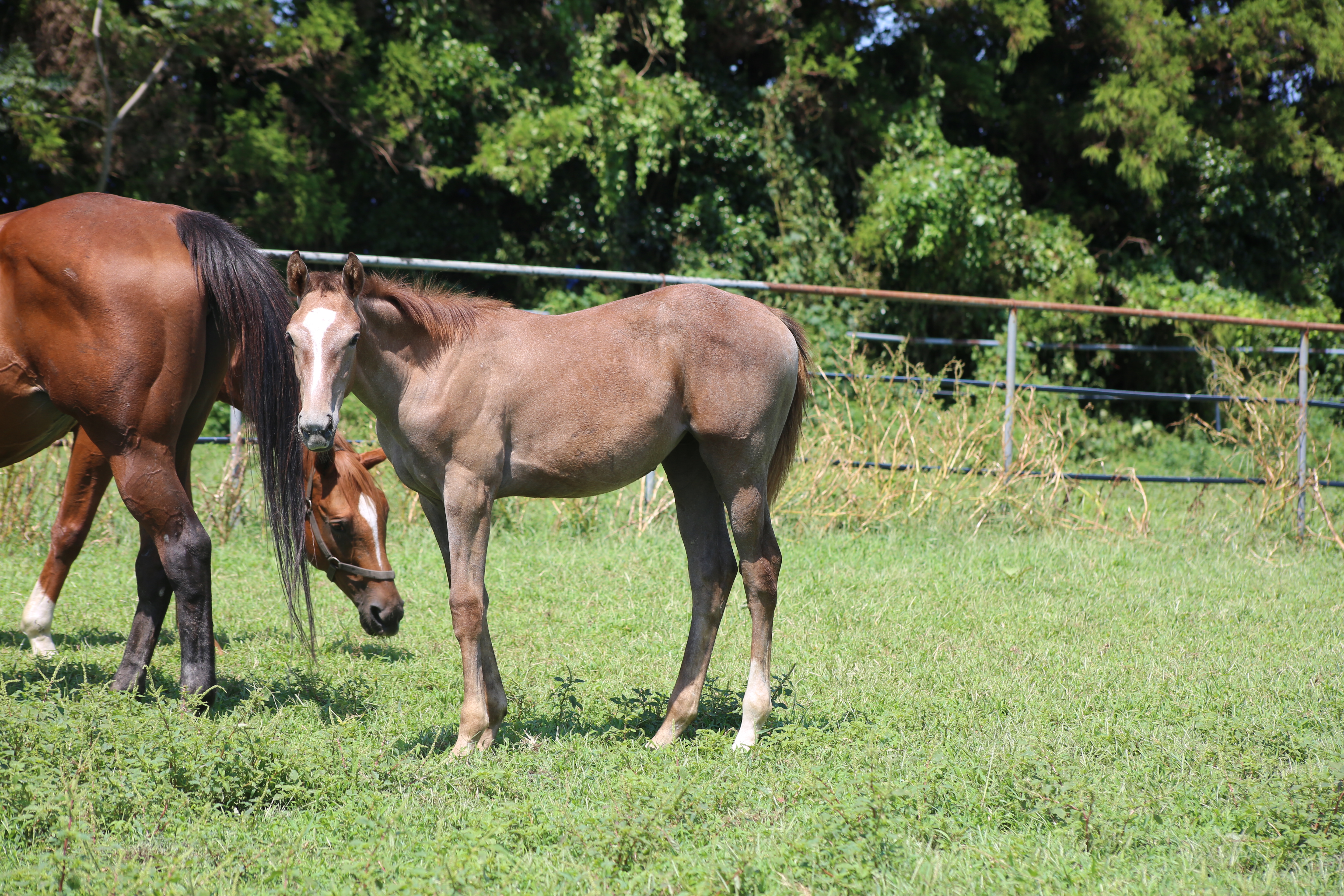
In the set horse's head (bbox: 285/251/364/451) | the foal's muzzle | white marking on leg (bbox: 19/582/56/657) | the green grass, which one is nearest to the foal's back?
horse's head (bbox: 285/251/364/451)

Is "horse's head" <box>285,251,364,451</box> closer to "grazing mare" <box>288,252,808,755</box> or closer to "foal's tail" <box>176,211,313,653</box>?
"grazing mare" <box>288,252,808,755</box>

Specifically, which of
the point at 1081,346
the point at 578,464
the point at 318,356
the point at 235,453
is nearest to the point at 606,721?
the point at 578,464

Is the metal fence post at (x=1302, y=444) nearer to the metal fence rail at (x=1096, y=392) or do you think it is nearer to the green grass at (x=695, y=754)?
the metal fence rail at (x=1096, y=392)

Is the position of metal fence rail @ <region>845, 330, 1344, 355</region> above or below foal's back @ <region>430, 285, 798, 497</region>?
below

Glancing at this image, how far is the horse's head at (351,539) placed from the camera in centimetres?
475

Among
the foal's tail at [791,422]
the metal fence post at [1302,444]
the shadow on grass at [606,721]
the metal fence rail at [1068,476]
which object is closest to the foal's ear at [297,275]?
the shadow on grass at [606,721]

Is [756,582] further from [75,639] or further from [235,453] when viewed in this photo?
[235,453]

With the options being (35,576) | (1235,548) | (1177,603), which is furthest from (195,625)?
(1235,548)

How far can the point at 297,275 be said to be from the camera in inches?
132

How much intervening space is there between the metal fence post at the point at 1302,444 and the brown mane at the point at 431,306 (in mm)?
7599

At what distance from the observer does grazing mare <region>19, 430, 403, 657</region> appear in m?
4.77

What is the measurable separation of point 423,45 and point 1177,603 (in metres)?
11.2

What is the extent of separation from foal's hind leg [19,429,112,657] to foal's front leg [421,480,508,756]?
2.34m

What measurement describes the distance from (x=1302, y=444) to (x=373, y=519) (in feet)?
25.5
